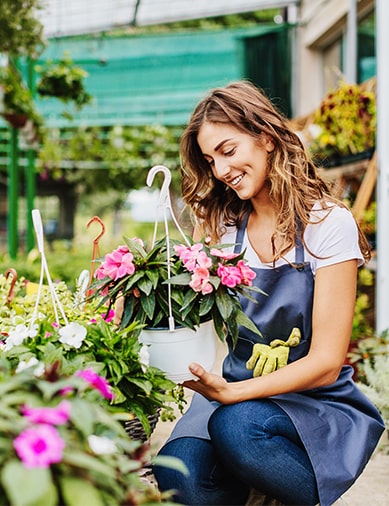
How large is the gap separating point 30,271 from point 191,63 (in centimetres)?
457

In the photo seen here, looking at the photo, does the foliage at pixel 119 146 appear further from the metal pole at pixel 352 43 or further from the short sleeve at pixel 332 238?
the short sleeve at pixel 332 238

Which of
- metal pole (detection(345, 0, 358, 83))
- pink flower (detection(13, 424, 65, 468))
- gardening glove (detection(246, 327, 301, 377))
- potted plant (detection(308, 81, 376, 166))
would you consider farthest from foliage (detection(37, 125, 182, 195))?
pink flower (detection(13, 424, 65, 468))

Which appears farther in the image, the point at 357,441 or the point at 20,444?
the point at 357,441

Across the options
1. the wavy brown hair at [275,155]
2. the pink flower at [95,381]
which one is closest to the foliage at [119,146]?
the wavy brown hair at [275,155]

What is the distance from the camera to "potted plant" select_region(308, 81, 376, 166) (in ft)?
14.9

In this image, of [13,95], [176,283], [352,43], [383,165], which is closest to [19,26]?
[13,95]

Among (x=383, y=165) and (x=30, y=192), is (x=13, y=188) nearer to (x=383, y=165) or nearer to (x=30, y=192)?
(x=30, y=192)

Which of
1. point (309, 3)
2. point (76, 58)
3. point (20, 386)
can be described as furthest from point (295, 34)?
point (20, 386)

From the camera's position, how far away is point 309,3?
26.1 feet

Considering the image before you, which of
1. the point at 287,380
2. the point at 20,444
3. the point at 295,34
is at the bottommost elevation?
the point at 287,380

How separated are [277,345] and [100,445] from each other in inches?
37.2

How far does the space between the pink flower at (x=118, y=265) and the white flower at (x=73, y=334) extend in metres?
0.19

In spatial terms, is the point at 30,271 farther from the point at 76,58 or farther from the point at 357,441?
the point at 76,58

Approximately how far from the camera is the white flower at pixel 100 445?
0.95 m
